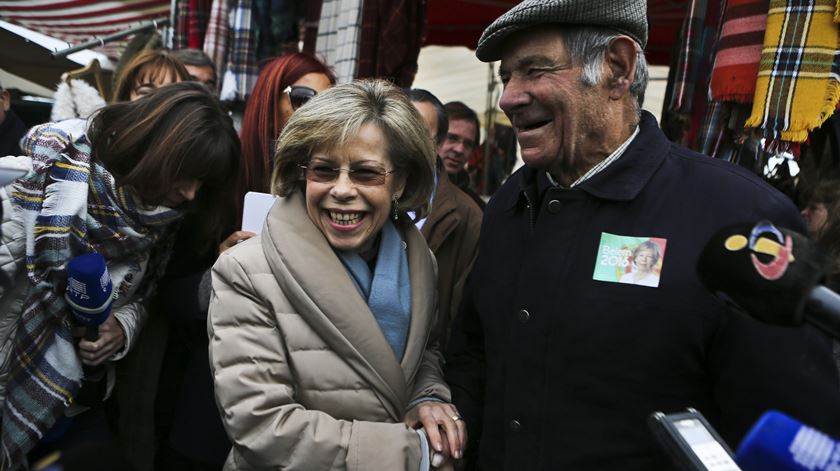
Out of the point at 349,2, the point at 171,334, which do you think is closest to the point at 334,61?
the point at 349,2

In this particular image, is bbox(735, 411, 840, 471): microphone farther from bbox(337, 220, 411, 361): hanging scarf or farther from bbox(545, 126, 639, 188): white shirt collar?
bbox(337, 220, 411, 361): hanging scarf

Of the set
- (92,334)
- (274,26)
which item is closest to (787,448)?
(92,334)

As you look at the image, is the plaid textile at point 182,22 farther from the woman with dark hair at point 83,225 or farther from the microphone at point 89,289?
the microphone at point 89,289

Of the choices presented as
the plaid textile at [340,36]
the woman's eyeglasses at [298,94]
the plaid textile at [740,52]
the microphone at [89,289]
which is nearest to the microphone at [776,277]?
the plaid textile at [740,52]

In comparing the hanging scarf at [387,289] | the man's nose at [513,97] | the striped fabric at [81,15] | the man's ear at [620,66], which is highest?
the striped fabric at [81,15]

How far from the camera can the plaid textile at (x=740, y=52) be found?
6.53 ft

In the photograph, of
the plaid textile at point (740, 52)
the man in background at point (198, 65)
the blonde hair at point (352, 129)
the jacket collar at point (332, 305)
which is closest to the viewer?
the jacket collar at point (332, 305)

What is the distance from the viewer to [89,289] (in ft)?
7.20

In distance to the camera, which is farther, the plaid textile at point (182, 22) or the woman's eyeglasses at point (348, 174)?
the plaid textile at point (182, 22)

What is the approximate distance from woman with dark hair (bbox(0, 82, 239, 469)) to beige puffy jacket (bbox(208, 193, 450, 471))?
731mm

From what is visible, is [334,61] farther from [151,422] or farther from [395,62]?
[151,422]

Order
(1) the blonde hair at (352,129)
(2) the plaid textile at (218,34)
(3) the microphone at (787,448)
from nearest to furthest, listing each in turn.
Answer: (3) the microphone at (787,448) < (1) the blonde hair at (352,129) < (2) the plaid textile at (218,34)

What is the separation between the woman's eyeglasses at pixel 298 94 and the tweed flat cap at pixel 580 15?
1.22 meters

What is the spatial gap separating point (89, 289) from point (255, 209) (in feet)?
1.95
